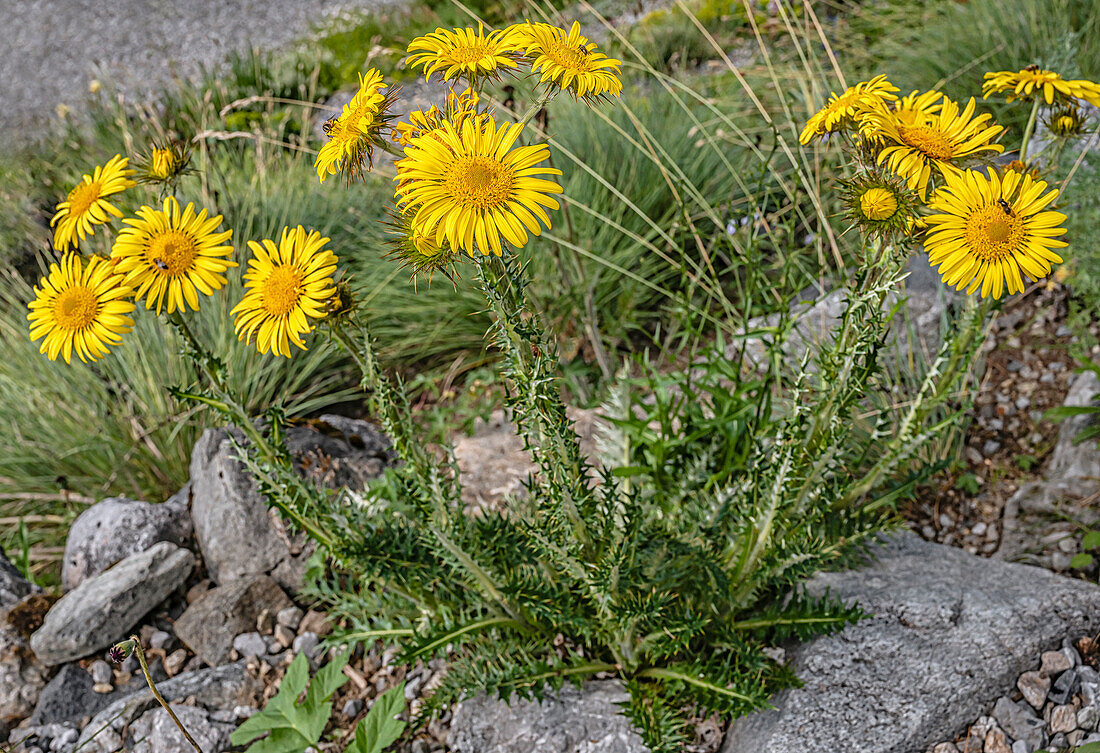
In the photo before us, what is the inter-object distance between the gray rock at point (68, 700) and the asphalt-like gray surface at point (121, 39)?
6546mm

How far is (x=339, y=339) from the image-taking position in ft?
4.51

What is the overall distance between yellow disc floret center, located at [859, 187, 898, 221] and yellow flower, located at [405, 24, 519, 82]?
1.83 ft

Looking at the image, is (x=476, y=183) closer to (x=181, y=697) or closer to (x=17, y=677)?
(x=181, y=697)

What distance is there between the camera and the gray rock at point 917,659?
1.59m

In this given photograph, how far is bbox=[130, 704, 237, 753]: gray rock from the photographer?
1.85m

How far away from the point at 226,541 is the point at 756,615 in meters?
1.48

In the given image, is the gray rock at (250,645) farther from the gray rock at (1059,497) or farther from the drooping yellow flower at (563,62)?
the gray rock at (1059,497)

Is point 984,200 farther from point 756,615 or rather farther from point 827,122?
point 756,615

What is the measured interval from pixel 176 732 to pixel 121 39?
29.7 ft

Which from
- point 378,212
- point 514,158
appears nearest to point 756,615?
point 514,158

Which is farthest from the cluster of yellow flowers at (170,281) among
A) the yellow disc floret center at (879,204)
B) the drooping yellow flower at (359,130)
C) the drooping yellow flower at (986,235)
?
the drooping yellow flower at (986,235)

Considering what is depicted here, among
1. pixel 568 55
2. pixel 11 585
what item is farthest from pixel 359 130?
pixel 11 585

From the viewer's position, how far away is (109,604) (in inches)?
84.0

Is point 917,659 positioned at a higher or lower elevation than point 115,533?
higher
